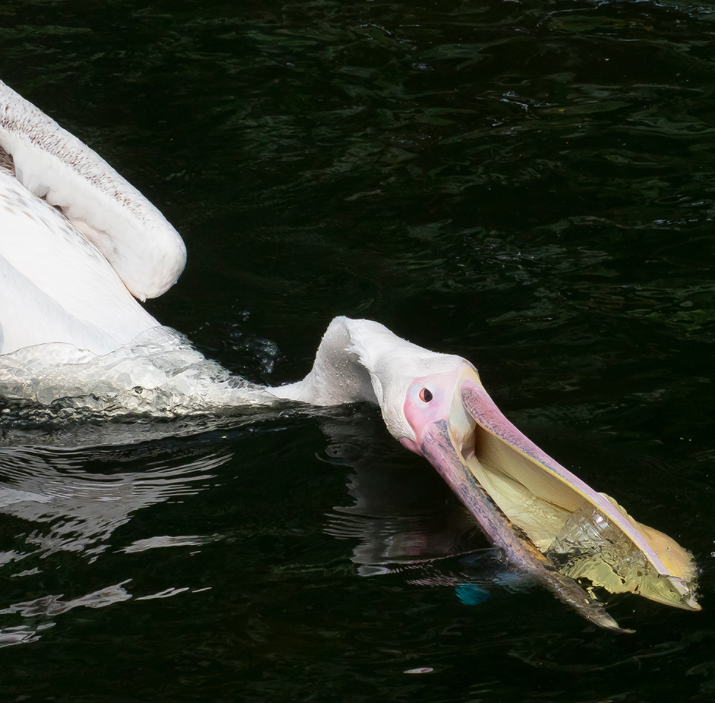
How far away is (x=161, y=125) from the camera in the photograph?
641 centimetres

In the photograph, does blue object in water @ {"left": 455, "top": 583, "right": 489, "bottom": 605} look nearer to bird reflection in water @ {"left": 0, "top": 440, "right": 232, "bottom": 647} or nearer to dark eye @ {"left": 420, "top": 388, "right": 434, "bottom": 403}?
dark eye @ {"left": 420, "top": 388, "right": 434, "bottom": 403}

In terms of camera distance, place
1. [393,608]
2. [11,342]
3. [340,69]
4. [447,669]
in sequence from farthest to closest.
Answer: [340,69]
[11,342]
[393,608]
[447,669]

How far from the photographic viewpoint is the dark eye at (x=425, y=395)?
3.52 m

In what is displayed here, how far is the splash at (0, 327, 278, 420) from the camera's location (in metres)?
4.06

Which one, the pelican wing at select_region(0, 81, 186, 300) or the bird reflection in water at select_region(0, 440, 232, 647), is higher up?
the pelican wing at select_region(0, 81, 186, 300)

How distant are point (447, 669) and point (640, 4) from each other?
6050 millimetres

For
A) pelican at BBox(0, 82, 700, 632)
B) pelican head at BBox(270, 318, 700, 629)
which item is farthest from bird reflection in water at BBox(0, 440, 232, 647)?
pelican head at BBox(270, 318, 700, 629)

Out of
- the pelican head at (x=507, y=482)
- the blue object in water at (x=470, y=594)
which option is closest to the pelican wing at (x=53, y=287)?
the pelican head at (x=507, y=482)

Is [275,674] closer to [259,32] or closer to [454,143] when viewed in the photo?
[454,143]

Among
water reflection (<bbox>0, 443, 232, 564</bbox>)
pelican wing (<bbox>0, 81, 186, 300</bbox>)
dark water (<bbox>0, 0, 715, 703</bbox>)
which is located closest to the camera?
dark water (<bbox>0, 0, 715, 703</bbox>)

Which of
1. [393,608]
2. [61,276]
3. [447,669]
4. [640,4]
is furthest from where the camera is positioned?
[640,4]

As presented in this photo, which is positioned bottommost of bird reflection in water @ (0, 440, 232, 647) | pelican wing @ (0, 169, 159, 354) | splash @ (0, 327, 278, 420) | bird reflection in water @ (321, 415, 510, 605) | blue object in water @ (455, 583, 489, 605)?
blue object in water @ (455, 583, 489, 605)

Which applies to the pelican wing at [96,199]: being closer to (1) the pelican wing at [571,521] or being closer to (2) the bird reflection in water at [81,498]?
(2) the bird reflection in water at [81,498]

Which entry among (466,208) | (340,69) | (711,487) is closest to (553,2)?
(340,69)
